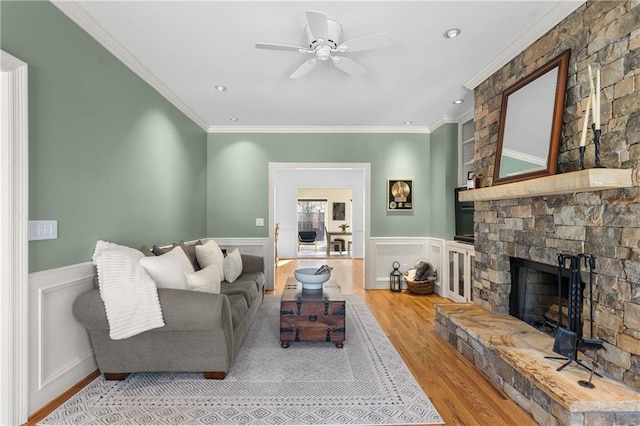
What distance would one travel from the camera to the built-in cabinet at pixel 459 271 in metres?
4.31

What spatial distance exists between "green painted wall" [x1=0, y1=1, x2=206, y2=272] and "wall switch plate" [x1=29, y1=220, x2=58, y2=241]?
33 millimetres

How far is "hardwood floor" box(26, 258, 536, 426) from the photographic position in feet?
6.77

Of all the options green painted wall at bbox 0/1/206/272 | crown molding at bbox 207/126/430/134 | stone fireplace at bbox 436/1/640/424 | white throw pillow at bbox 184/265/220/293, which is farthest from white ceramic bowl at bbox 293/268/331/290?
crown molding at bbox 207/126/430/134

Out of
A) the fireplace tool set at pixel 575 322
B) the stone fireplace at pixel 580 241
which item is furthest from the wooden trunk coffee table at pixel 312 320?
the fireplace tool set at pixel 575 322

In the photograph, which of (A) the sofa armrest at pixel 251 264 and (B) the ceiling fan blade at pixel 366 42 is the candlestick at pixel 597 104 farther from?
(A) the sofa armrest at pixel 251 264

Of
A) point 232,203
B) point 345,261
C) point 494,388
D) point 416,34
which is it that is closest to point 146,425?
point 494,388

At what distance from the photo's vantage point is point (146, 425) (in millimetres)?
1955

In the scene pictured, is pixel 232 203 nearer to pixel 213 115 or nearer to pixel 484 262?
pixel 213 115

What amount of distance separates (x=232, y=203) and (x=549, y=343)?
4.58m

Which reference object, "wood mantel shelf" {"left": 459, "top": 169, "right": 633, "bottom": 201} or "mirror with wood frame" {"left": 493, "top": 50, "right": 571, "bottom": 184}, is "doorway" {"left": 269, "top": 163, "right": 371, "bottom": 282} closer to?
"mirror with wood frame" {"left": 493, "top": 50, "right": 571, "bottom": 184}

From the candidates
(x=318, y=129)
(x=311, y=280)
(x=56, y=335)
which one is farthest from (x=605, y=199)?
(x=318, y=129)

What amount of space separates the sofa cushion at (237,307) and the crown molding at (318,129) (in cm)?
315

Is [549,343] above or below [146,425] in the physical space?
above

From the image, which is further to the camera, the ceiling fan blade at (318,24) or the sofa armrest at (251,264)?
the sofa armrest at (251,264)
